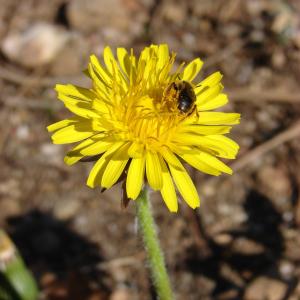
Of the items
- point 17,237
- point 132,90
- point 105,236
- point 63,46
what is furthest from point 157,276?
point 63,46

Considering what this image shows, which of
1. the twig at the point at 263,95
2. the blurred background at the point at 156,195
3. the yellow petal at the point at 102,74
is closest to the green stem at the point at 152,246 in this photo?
the yellow petal at the point at 102,74

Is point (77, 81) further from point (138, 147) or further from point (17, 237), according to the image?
point (138, 147)

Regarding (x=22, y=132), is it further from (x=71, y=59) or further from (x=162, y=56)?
(x=162, y=56)

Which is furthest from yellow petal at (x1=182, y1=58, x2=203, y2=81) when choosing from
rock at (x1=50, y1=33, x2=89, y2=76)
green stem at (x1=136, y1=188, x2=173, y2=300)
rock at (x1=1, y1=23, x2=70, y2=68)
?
rock at (x1=1, y1=23, x2=70, y2=68)

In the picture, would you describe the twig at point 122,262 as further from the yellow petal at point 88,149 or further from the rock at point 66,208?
the yellow petal at point 88,149

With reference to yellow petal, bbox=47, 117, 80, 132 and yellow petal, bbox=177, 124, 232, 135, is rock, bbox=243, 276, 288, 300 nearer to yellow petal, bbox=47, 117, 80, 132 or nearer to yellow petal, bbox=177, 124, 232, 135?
yellow petal, bbox=177, 124, 232, 135

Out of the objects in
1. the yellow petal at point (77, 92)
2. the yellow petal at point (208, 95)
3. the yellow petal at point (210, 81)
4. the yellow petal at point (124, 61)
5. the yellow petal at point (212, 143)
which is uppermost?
the yellow petal at point (124, 61)
